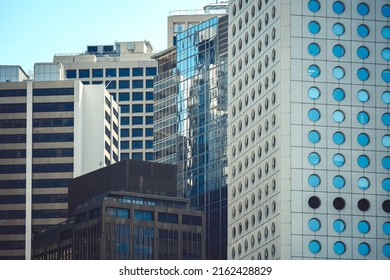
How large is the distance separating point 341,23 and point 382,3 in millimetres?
5412

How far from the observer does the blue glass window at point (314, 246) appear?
12500cm

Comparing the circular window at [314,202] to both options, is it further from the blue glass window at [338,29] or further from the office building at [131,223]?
the office building at [131,223]

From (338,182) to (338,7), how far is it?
1743cm

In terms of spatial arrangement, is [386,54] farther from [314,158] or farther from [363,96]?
[314,158]

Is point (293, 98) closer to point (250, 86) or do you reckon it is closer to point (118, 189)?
point (250, 86)

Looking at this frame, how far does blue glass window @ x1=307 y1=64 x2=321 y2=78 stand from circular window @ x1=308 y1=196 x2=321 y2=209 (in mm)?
12474

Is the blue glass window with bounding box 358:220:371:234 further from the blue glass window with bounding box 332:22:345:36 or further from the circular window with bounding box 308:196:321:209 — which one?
the blue glass window with bounding box 332:22:345:36

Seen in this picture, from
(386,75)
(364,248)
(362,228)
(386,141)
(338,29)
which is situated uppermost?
(338,29)

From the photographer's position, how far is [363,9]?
438 feet

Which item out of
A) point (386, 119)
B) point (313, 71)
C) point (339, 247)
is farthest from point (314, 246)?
point (313, 71)

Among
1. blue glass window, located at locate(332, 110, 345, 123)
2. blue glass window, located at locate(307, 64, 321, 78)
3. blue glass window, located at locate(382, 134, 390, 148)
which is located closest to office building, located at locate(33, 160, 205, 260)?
blue glass window, located at locate(307, 64, 321, 78)

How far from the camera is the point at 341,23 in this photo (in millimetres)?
132375

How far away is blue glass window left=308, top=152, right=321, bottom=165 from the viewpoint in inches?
5074
